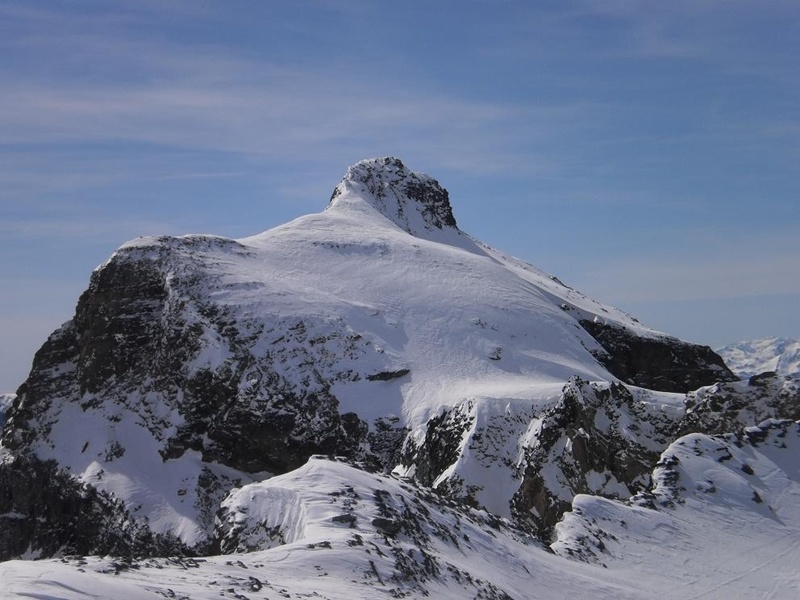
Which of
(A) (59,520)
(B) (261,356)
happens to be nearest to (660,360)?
(B) (261,356)

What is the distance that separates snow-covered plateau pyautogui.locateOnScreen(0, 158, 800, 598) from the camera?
34062 mm

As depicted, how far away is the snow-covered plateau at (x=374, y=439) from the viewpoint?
1341 inches

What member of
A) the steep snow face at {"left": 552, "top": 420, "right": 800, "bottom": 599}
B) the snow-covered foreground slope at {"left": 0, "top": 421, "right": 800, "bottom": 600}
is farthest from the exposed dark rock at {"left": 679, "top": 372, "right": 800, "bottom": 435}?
the snow-covered foreground slope at {"left": 0, "top": 421, "right": 800, "bottom": 600}

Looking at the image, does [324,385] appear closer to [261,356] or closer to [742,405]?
[261,356]

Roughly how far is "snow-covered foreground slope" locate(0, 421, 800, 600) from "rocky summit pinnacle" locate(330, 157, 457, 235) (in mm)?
60589

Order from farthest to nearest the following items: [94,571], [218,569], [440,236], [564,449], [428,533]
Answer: [440,236]
[564,449]
[428,533]
[218,569]
[94,571]

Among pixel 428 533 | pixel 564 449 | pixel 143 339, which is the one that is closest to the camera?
pixel 428 533

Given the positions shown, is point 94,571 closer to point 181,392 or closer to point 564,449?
point 564,449

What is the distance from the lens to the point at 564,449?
182 ft

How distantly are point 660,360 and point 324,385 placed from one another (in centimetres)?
3566

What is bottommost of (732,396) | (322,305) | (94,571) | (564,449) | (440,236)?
(94,571)

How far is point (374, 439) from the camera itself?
64.9 meters

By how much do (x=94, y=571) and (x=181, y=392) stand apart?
48.9 metres

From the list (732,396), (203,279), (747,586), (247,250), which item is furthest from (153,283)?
(747,586)
